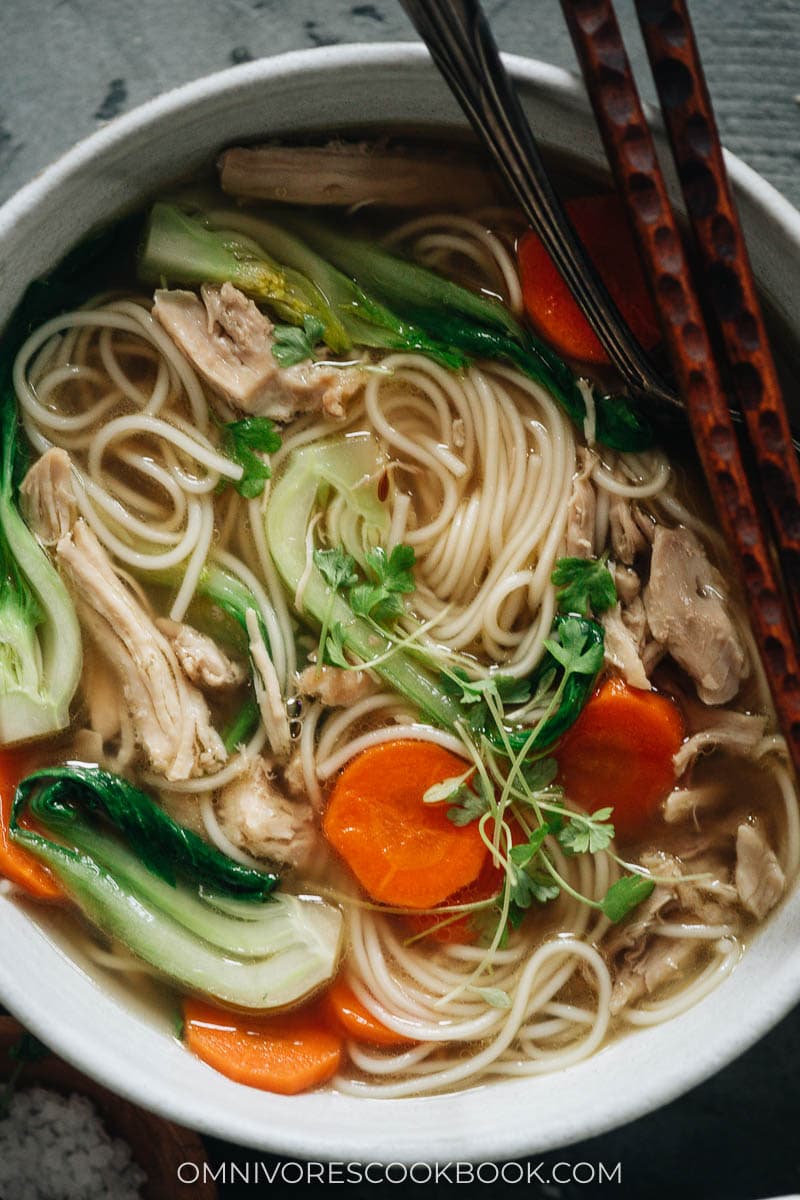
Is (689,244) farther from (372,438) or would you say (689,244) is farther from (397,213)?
(372,438)

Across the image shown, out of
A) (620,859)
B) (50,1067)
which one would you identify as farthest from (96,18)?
(50,1067)

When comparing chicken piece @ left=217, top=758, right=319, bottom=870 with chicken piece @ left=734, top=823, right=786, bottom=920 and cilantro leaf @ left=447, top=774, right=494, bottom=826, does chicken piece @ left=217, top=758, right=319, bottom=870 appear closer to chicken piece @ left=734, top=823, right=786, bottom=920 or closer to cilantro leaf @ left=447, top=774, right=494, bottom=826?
cilantro leaf @ left=447, top=774, right=494, bottom=826

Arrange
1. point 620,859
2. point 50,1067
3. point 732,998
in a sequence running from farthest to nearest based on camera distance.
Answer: point 50,1067
point 620,859
point 732,998

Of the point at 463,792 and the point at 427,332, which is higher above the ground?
the point at 427,332

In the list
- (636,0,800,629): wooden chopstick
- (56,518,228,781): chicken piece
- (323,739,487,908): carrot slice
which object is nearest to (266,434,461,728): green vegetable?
(323,739,487,908): carrot slice

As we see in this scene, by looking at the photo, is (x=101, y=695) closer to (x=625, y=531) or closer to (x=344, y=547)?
(x=344, y=547)
